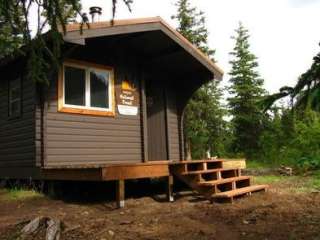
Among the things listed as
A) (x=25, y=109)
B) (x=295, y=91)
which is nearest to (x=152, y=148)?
→ (x=25, y=109)

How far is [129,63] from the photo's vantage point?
10.7 metres

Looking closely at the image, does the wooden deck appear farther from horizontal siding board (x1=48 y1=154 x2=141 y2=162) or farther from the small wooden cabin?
horizontal siding board (x1=48 y1=154 x2=141 y2=162)

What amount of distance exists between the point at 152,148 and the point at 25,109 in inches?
145

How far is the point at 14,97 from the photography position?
398 inches

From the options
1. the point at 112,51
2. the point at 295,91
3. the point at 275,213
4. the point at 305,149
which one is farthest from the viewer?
the point at 305,149

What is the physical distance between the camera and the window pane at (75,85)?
9.16 m

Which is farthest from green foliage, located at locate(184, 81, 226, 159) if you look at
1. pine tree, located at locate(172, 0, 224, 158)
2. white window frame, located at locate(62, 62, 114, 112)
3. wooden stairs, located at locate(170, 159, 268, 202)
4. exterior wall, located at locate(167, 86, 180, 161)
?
wooden stairs, located at locate(170, 159, 268, 202)

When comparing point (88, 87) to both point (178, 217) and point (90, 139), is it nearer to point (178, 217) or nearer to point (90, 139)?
point (90, 139)

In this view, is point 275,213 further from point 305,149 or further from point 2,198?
point 305,149

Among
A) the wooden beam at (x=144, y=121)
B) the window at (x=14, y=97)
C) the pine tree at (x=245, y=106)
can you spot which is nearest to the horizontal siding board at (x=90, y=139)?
the wooden beam at (x=144, y=121)

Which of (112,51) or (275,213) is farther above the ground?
(112,51)

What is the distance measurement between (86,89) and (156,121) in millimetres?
2863

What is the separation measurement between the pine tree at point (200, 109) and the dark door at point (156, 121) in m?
9.80

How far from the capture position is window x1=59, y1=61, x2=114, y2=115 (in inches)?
359
